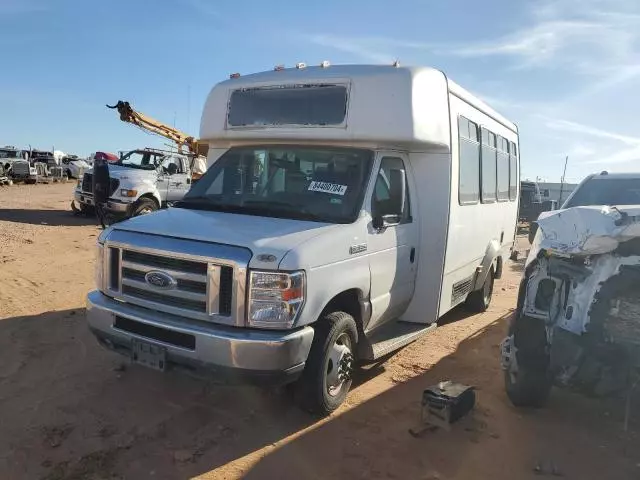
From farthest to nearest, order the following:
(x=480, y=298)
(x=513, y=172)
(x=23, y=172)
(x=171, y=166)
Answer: (x=23, y=172) → (x=171, y=166) → (x=513, y=172) → (x=480, y=298)

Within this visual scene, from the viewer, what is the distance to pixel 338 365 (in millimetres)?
4461

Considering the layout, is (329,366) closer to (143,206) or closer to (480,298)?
(480,298)

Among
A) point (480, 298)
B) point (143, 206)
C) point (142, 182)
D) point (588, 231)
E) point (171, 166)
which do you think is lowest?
point (480, 298)

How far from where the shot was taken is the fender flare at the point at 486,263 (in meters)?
7.67

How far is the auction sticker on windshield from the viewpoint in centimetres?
474

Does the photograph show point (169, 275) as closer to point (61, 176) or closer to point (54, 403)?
point (54, 403)

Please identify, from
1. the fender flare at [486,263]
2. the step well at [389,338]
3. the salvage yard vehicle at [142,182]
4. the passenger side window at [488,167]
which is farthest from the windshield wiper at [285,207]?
the salvage yard vehicle at [142,182]

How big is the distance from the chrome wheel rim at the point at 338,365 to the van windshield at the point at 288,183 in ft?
3.41

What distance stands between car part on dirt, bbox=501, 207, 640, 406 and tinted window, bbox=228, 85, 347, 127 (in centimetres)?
218

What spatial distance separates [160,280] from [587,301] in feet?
10.5

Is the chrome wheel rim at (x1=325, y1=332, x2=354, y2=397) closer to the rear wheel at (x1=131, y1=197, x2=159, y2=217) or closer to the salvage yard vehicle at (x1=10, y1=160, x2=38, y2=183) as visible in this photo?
the rear wheel at (x1=131, y1=197, x2=159, y2=217)

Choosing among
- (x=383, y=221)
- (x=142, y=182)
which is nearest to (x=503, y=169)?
(x=383, y=221)

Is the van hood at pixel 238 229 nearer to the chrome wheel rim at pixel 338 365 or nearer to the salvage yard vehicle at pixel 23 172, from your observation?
the chrome wheel rim at pixel 338 365

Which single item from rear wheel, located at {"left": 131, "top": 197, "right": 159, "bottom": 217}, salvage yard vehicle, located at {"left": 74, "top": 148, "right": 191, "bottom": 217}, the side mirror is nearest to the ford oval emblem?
the side mirror
